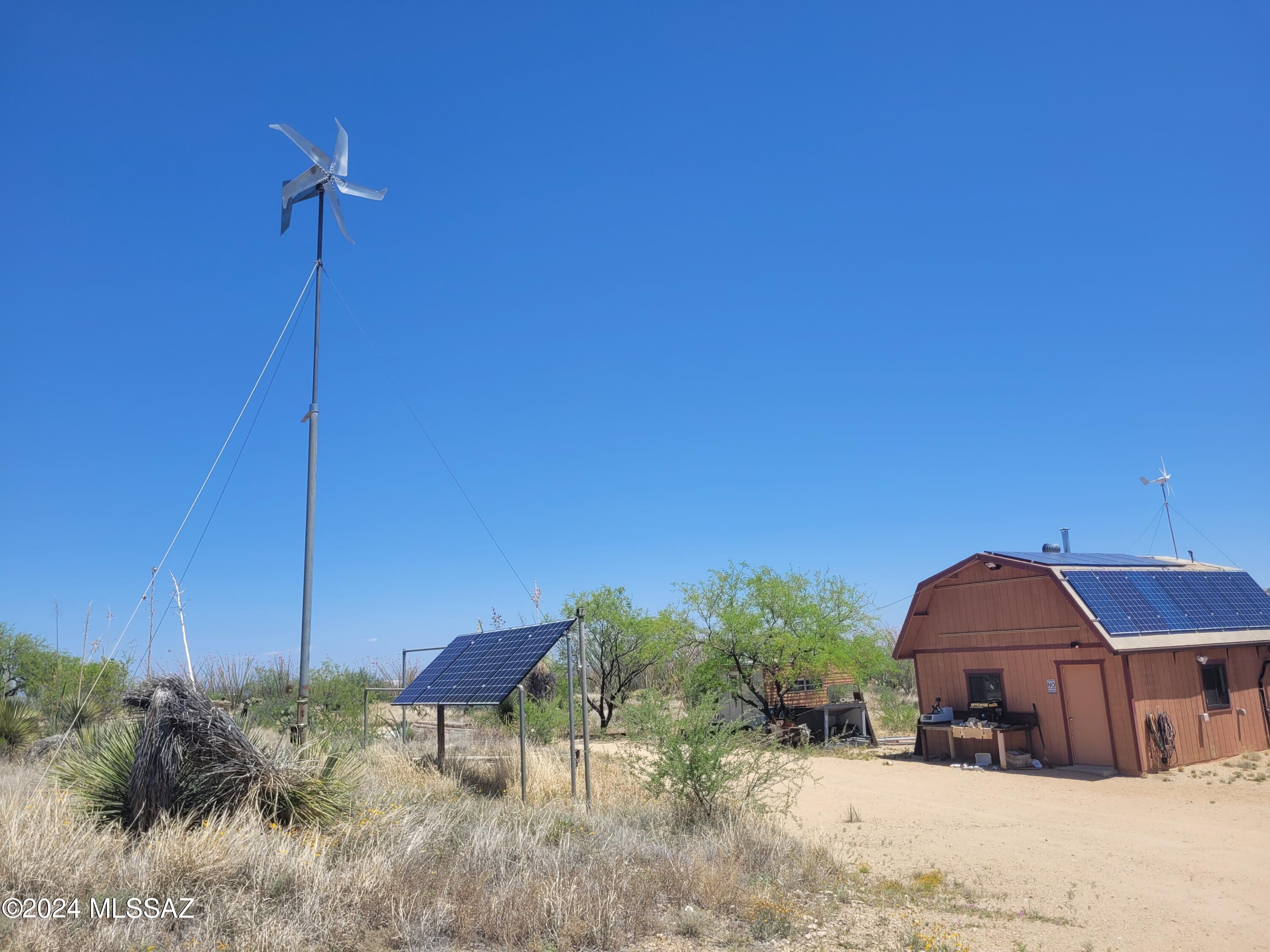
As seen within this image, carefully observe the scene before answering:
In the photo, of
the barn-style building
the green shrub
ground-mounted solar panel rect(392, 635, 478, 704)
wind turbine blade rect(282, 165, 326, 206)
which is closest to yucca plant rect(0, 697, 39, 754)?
ground-mounted solar panel rect(392, 635, 478, 704)

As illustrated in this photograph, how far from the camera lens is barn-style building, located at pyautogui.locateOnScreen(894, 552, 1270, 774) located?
1789 cm

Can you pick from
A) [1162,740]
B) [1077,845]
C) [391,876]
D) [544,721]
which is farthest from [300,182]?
[1162,740]

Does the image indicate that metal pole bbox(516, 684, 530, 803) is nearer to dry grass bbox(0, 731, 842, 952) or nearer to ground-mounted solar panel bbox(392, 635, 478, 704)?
dry grass bbox(0, 731, 842, 952)

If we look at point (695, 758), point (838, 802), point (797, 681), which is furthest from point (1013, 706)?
point (695, 758)

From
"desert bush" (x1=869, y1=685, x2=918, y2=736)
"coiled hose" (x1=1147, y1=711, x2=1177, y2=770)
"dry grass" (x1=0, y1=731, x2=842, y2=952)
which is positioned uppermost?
"dry grass" (x1=0, y1=731, x2=842, y2=952)

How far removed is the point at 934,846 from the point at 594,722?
22.8m

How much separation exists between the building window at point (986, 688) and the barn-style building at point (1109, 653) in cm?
3

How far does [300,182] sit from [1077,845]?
609 inches

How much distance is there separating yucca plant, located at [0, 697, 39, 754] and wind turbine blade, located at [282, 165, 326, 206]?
12440 mm

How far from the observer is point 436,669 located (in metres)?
17.0

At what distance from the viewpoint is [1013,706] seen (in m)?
20.2

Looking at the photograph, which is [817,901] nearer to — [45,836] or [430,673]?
[45,836]

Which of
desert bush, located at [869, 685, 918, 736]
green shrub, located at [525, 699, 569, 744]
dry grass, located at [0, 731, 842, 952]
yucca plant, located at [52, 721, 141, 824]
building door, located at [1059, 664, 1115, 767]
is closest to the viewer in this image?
dry grass, located at [0, 731, 842, 952]

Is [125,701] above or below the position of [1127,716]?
above
